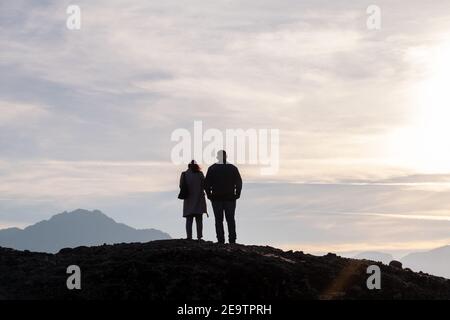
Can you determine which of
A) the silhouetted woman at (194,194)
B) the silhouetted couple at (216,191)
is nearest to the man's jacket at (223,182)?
the silhouetted couple at (216,191)

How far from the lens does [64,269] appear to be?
1981cm

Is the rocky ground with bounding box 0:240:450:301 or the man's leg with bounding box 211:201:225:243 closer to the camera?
the rocky ground with bounding box 0:240:450:301

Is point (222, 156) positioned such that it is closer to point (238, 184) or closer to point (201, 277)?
point (238, 184)

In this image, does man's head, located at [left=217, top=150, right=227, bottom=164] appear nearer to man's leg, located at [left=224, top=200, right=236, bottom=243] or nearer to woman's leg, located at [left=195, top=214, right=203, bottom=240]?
man's leg, located at [left=224, top=200, right=236, bottom=243]

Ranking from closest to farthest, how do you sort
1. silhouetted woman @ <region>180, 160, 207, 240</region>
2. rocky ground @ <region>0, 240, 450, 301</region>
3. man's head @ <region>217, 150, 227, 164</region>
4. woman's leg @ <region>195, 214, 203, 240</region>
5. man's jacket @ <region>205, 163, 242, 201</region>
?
rocky ground @ <region>0, 240, 450, 301</region> → man's jacket @ <region>205, 163, 242, 201</region> → man's head @ <region>217, 150, 227, 164</region> → silhouetted woman @ <region>180, 160, 207, 240</region> → woman's leg @ <region>195, 214, 203, 240</region>

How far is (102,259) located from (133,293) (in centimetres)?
294

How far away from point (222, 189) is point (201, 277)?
190 inches

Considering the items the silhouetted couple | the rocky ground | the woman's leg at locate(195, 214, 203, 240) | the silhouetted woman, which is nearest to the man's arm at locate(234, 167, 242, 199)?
the silhouetted couple

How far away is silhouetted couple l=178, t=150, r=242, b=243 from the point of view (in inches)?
904

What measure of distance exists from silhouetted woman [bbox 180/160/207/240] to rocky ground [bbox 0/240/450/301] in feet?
7.57
